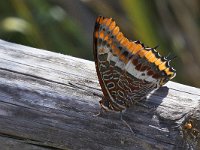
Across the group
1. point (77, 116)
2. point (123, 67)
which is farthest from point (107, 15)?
point (77, 116)

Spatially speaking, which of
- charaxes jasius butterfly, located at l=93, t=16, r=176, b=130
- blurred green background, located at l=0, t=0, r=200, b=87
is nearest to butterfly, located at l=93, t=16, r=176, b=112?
charaxes jasius butterfly, located at l=93, t=16, r=176, b=130

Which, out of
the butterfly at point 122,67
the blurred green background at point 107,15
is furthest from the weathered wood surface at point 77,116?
the blurred green background at point 107,15

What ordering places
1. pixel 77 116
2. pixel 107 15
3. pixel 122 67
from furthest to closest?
1. pixel 107 15
2. pixel 122 67
3. pixel 77 116

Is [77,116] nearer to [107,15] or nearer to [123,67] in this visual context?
[123,67]

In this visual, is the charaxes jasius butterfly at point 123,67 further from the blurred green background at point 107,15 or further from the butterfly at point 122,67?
the blurred green background at point 107,15

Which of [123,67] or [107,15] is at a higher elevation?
[123,67]

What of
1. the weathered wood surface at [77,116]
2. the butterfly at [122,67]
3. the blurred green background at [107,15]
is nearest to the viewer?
the weathered wood surface at [77,116]
